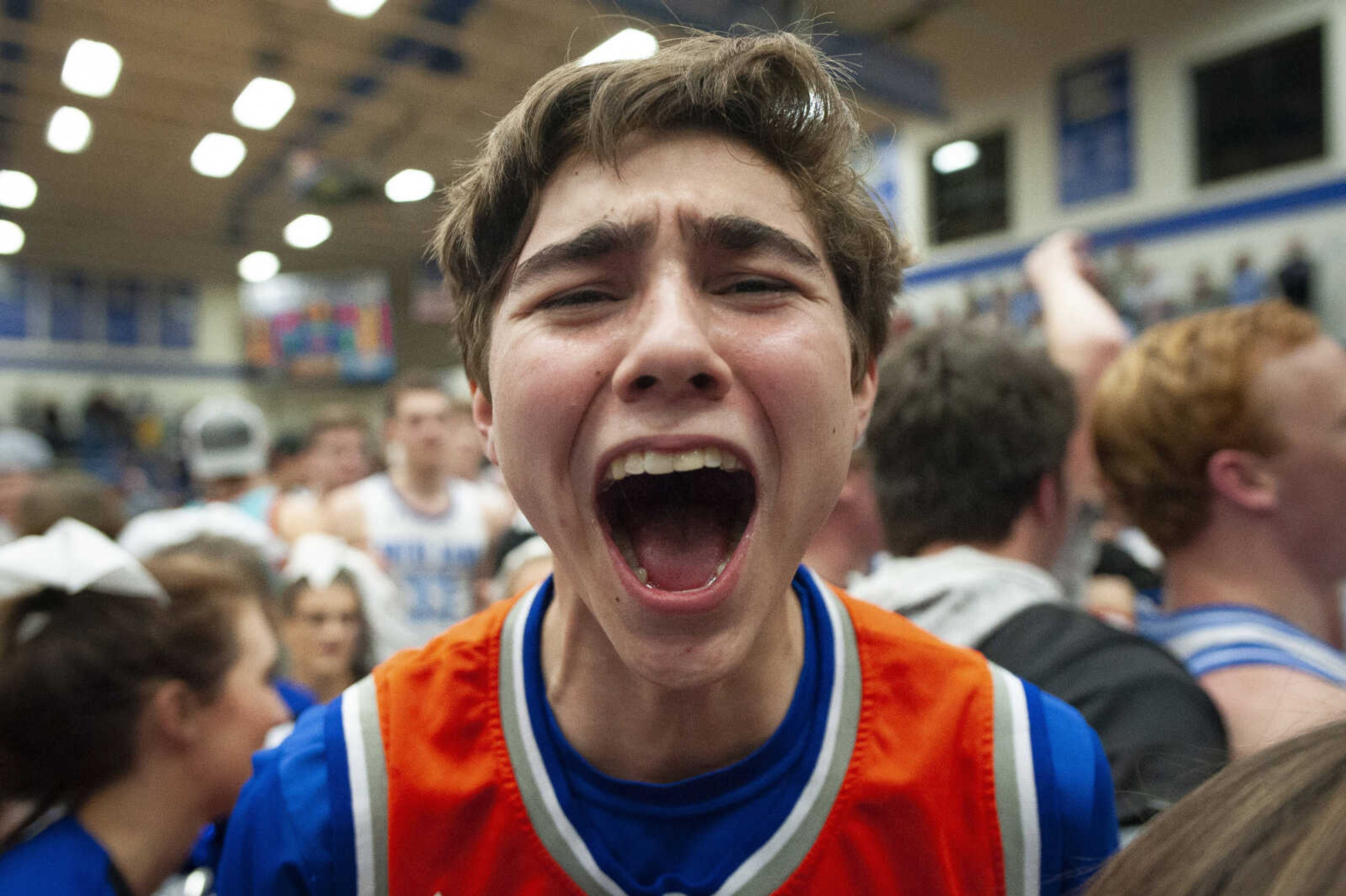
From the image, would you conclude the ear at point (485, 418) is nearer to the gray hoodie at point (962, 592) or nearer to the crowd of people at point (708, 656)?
the crowd of people at point (708, 656)

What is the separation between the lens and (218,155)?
1024 cm

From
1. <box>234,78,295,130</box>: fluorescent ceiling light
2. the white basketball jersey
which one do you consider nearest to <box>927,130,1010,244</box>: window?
<box>234,78,295,130</box>: fluorescent ceiling light

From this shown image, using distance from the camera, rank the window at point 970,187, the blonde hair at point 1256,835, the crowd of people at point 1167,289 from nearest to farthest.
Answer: the blonde hair at point 1256,835 < the crowd of people at point 1167,289 < the window at point 970,187

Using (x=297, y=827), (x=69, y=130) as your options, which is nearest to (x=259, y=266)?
(x=69, y=130)

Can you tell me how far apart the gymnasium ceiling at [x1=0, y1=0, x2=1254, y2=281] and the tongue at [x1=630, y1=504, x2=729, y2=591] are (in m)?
4.67

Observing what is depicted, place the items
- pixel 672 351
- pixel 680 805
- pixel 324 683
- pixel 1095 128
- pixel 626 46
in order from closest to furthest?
pixel 672 351 → pixel 680 805 → pixel 324 683 → pixel 626 46 → pixel 1095 128

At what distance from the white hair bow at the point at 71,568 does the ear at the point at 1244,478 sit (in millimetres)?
2071

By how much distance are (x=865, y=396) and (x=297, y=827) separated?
919 millimetres

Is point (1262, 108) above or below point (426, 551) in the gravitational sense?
above

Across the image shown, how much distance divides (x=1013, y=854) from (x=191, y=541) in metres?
2.38

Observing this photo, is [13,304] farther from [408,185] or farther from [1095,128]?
[1095,128]

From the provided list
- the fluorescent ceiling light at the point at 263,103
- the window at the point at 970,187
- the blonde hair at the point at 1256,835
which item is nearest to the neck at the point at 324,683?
the blonde hair at the point at 1256,835

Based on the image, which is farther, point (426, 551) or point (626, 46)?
point (626, 46)

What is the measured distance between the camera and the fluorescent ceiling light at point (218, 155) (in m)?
9.80
